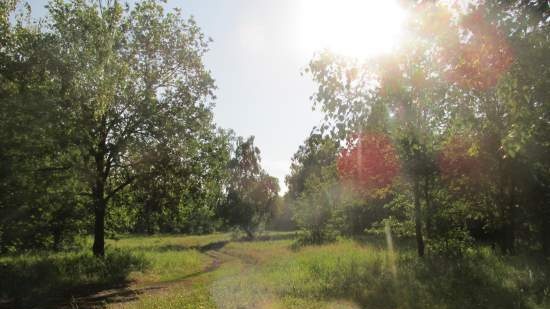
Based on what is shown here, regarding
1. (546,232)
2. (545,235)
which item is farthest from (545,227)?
(545,235)

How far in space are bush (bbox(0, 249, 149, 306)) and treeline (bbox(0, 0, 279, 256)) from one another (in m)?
1.18

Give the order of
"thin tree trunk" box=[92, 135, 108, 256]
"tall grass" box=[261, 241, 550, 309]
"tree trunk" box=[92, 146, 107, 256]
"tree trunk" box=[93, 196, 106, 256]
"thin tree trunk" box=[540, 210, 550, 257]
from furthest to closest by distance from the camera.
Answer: "tree trunk" box=[93, 196, 106, 256], "tree trunk" box=[92, 146, 107, 256], "thin tree trunk" box=[92, 135, 108, 256], "thin tree trunk" box=[540, 210, 550, 257], "tall grass" box=[261, 241, 550, 309]

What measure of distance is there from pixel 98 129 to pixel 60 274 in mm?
7255

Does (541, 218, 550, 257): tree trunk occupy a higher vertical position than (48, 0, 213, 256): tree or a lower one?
lower

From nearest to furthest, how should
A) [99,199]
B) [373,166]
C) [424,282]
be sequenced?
[424,282] → [373,166] → [99,199]

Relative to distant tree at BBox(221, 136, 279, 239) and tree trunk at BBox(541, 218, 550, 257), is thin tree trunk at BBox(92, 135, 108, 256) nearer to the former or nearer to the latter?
tree trunk at BBox(541, 218, 550, 257)

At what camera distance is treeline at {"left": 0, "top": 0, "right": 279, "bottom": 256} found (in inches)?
677

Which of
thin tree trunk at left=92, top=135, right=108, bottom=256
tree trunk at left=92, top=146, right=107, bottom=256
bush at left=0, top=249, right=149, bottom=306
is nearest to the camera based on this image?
bush at left=0, top=249, right=149, bottom=306

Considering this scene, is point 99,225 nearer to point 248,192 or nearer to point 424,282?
point 424,282

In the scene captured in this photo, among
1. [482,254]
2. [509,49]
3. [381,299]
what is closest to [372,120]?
[509,49]

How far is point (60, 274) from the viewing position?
18.5 m

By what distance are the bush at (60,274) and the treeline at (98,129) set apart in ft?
3.88

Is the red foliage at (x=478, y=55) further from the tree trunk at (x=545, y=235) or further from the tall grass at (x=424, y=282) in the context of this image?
the tree trunk at (x=545, y=235)

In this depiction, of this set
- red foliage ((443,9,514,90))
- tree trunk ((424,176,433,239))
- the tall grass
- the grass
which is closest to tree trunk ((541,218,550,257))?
the grass
